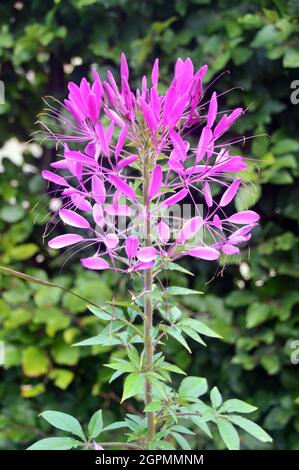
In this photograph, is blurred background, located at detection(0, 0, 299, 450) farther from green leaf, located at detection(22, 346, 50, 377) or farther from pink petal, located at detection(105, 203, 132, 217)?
pink petal, located at detection(105, 203, 132, 217)

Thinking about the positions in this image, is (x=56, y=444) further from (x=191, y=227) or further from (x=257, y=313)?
(x=257, y=313)

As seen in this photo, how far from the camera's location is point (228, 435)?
0.78 meters

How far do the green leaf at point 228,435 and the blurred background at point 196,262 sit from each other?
2.35 ft

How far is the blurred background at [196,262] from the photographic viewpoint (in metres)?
1.53

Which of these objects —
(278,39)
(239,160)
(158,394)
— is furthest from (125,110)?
(278,39)

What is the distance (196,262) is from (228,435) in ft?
3.02

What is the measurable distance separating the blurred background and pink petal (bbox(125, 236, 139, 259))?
802 mm

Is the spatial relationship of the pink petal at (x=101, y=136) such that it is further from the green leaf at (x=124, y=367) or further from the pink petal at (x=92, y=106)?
the green leaf at (x=124, y=367)

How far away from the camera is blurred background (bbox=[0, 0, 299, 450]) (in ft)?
5.02

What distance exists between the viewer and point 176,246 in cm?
71

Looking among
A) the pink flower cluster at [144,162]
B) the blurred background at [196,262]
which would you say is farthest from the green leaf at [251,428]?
the blurred background at [196,262]

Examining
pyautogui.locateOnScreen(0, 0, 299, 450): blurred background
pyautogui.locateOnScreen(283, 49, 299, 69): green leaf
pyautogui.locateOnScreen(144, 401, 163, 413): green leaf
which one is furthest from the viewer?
pyautogui.locateOnScreen(0, 0, 299, 450): blurred background

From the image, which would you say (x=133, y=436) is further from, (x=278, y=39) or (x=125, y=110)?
(x=278, y=39)

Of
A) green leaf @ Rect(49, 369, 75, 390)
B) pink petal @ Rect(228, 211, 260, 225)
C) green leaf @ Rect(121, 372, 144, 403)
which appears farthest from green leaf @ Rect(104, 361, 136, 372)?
green leaf @ Rect(49, 369, 75, 390)
